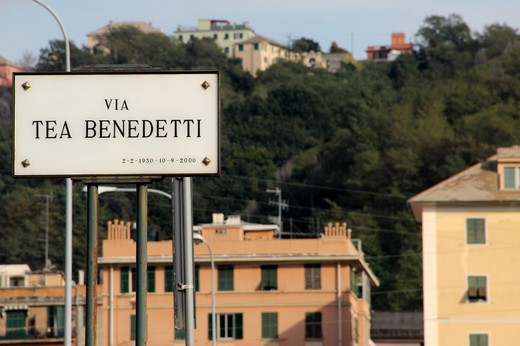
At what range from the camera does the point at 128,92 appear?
10.6 meters

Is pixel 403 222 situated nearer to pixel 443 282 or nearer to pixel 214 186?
pixel 214 186

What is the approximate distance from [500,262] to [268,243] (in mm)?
19065

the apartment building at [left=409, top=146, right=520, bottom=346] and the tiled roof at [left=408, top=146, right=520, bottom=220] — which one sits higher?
the tiled roof at [left=408, top=146, right=520, bottom=220]

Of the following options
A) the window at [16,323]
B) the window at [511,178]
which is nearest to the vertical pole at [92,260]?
the window at [511,178]

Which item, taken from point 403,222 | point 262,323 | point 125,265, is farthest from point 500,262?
point 403,222

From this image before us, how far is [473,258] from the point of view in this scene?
7200cm

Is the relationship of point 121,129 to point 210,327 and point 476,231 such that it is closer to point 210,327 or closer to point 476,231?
point 476,231

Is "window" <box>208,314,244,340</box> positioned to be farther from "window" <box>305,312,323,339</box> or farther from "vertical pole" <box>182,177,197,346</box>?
"vertical pole" <box>182,177,197,346</box>

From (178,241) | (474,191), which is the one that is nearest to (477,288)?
(474,191)

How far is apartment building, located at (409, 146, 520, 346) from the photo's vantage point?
70188 millimetres

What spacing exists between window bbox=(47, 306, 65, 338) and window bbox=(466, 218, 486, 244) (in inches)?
1122

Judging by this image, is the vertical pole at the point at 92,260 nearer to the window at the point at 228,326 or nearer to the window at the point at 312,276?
the window at the point at 228,326

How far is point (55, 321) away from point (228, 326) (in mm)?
12144

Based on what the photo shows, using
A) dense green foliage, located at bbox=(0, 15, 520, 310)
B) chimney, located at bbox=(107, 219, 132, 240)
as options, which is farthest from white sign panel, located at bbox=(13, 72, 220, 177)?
dense green foliage, located at bbox=(0, 15, 520, 310)
